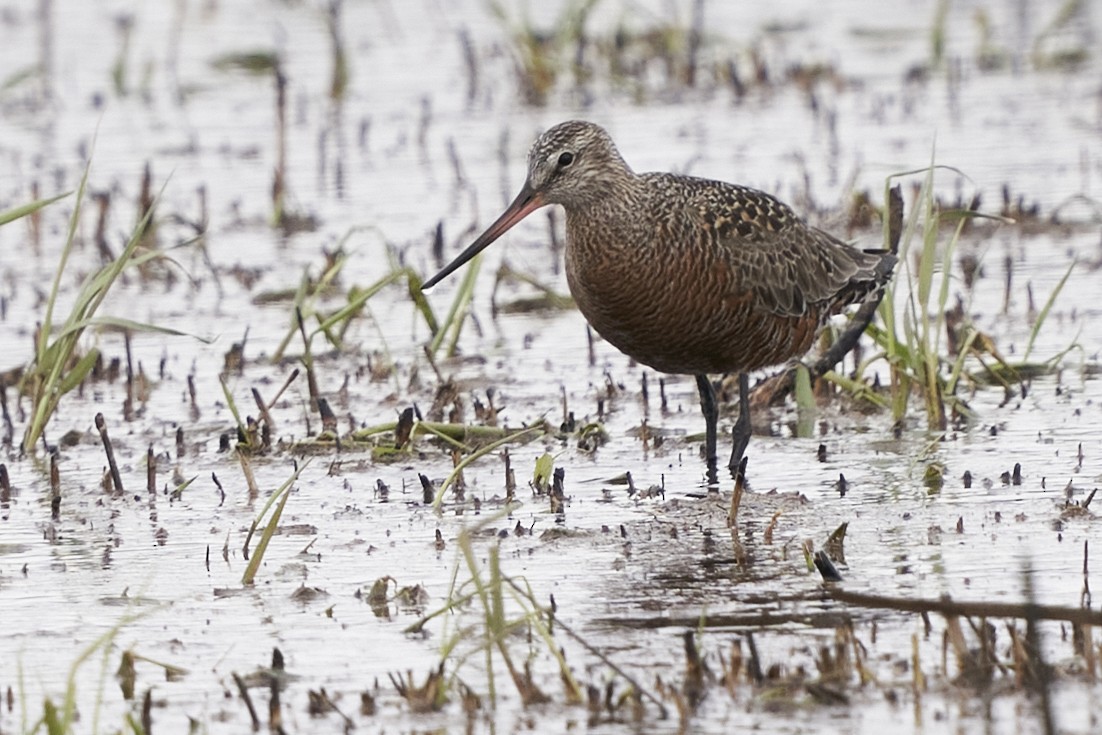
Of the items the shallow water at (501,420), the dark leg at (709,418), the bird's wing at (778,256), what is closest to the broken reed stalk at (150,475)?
the shallow water at (501,420)

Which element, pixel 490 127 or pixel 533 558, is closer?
pixel 533 558

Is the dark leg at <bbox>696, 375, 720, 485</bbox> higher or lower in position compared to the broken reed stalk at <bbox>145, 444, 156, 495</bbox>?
higher

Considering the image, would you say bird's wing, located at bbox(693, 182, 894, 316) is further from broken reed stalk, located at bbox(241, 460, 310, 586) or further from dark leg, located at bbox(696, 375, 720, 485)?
broken reed stalk, located at bbox(241, 460, 310, 586)

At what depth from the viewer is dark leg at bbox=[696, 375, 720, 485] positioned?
285 inches

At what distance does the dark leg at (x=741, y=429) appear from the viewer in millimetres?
7207

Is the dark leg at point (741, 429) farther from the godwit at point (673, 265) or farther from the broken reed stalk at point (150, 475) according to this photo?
the broken reed stalk at point (150, 475)

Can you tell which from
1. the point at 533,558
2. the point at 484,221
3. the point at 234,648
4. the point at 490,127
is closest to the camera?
the point at 234,648

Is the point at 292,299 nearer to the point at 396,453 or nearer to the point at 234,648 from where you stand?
the point at 396,453

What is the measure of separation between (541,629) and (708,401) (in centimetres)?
264

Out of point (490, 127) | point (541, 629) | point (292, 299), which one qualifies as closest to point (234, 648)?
point (541, 629)

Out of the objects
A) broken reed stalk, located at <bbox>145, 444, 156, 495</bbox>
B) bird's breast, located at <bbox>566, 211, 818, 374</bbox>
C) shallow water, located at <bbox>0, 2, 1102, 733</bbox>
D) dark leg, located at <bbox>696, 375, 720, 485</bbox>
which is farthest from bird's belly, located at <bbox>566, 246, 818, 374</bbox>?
broken reed stalk, located at <bbox>145, 444, 156, 495</bbox>

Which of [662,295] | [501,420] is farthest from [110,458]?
[662,295]

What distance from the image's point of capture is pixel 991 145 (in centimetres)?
1262

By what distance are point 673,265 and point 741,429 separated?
722mm
